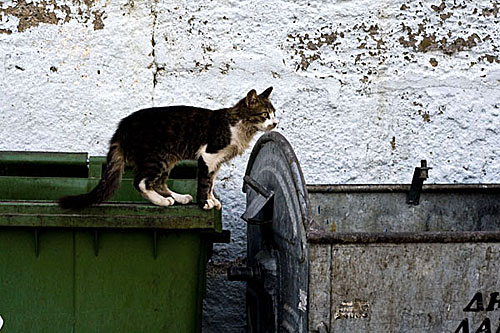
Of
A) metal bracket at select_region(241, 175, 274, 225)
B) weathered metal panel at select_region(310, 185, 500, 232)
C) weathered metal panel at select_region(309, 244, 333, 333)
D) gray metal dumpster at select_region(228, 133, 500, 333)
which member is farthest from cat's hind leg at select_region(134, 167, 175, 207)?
weathered metal panel at select_region(310, 185, 500, 232)

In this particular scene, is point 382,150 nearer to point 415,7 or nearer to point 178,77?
point 415,7

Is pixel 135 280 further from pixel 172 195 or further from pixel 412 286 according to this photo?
pixel 412 286

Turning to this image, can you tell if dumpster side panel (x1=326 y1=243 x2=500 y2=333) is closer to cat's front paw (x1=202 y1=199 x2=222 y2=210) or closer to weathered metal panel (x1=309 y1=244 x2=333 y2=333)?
weathered metal panel (x1=309 y1=244 x2=333 y2=333)

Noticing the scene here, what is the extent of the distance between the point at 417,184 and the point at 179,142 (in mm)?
1321

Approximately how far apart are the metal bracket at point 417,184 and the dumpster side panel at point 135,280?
1370 mm

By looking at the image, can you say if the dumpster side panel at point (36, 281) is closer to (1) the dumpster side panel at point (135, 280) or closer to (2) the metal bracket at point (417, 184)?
(1) the dumpster side panel at point (135, 280)

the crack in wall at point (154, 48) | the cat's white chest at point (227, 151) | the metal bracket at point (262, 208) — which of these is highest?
the crack in wall at point (154, 48)

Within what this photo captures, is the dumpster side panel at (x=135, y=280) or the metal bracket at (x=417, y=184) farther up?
the metal bracket at (x=417, y=184)

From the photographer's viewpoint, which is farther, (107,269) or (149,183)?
(149,183)

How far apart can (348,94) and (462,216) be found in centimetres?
97

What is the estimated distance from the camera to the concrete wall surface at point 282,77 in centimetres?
407

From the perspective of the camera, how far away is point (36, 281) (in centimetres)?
271

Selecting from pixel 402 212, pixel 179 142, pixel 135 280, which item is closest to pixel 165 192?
pixel 179 142

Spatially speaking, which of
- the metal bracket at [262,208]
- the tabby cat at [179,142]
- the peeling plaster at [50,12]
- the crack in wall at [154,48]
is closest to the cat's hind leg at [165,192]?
the tabby cat at [179,142]
